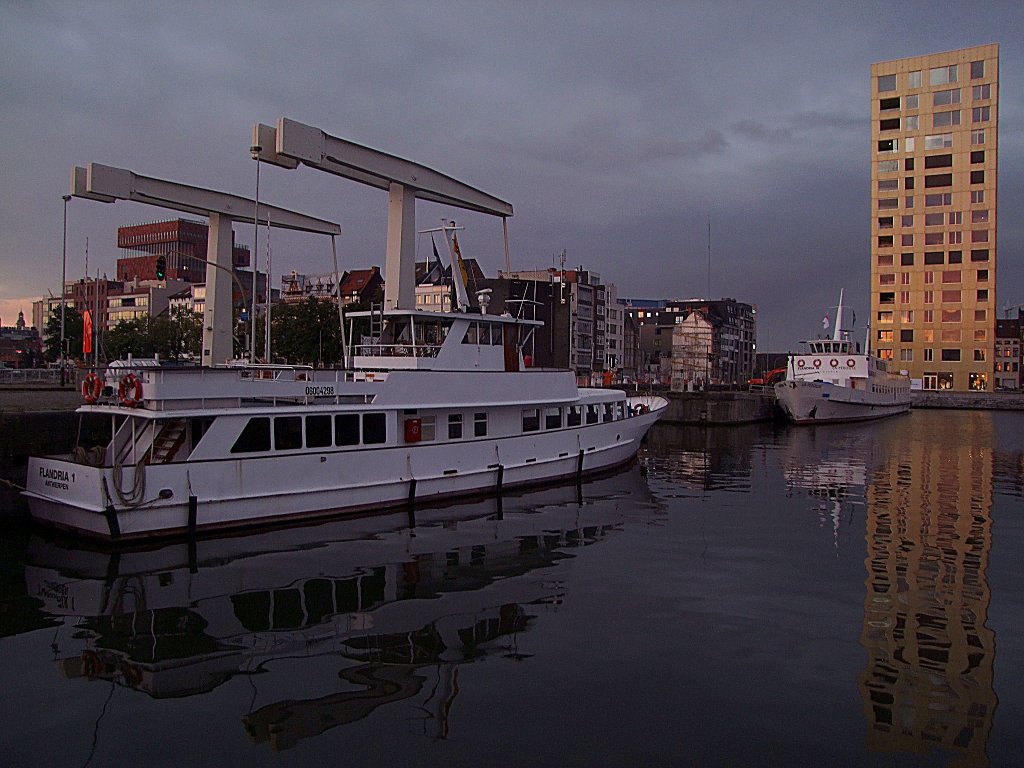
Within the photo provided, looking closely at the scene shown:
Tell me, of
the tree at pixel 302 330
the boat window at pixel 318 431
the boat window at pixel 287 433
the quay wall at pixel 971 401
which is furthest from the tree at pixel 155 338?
the quay wall at pixel 971 401

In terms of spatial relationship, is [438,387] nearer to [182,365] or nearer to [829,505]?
[182,365]

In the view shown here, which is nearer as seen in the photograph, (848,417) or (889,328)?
(848,417)

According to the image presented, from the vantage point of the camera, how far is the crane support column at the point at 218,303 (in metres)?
26.2

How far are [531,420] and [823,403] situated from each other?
4473 cm

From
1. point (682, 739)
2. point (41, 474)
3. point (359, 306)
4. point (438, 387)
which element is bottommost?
point (682, 739)

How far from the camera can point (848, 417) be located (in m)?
66.2

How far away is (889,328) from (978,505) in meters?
81.9

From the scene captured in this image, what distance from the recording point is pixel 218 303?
26.2m

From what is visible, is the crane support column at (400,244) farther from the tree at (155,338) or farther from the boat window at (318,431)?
the tree at (155,338)

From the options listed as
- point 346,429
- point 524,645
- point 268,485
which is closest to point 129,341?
point 346,429

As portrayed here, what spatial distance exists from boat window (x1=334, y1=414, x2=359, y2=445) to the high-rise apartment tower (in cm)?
9072

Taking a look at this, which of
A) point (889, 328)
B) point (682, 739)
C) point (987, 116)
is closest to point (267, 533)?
point (682, 739)

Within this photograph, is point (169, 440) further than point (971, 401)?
No

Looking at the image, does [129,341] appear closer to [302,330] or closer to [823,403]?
[302,330]
